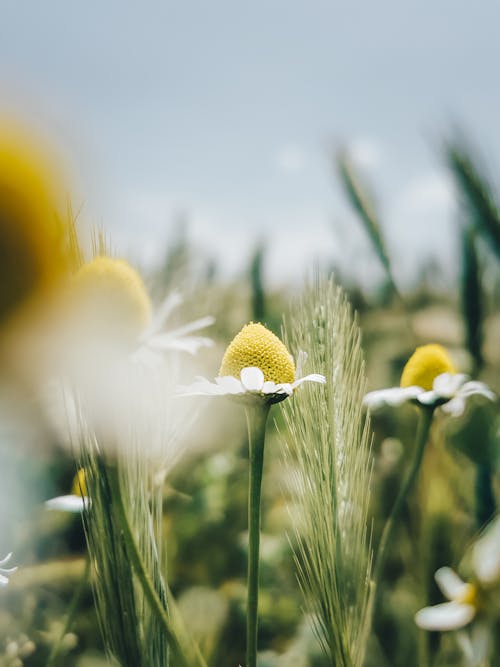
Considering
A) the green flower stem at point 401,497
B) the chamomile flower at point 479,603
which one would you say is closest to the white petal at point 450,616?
the chamomile flower at point 479,603

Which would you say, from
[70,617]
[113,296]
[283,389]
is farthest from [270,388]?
[70,617]

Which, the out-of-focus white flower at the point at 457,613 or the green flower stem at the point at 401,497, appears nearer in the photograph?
the out-of-focus white flower at the point at 457,613

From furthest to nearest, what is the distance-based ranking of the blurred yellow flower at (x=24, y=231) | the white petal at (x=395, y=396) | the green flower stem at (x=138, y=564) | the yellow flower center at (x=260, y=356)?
the white petal at (x=395, y=396), the yellow flower center at (x=260, y=356), the green flower stem at (x=138, y=564), the blurred yellow flower at (x=24, y=231)

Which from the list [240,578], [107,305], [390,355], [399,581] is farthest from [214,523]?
[107,305]

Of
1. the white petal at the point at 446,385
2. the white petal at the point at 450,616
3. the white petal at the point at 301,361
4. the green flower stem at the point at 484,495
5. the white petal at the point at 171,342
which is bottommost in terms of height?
the green flower stem at the point at 484,495

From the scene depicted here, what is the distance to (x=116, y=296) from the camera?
385mm

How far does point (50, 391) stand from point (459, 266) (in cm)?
32

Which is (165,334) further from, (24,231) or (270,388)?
(24,231)

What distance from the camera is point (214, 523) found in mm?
760

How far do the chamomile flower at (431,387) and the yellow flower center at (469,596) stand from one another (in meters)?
0.14

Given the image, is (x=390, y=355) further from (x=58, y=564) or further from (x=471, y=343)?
(x=58, y=564)

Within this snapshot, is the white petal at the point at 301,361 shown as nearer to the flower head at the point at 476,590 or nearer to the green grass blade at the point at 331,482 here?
the green grass blade at the point at 331,482

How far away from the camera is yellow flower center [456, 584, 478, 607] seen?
0.20 m

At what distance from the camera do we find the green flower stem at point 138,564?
0.23 metres
